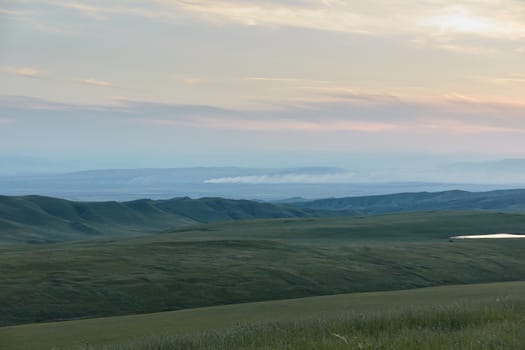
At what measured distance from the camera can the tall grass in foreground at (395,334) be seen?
48.1 feet

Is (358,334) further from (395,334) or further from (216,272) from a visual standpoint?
(216,272)

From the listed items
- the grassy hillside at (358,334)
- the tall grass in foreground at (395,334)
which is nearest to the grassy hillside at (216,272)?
the grassy hillside at (358,334)

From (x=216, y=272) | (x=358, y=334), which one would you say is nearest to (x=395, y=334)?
(x=358, y=334)

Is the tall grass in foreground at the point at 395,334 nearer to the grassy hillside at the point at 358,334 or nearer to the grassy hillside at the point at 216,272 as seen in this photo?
the grassy hillside at the point at 358,334

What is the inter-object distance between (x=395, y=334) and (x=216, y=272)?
49.8 metres

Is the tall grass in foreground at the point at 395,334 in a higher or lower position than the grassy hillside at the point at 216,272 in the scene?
higher

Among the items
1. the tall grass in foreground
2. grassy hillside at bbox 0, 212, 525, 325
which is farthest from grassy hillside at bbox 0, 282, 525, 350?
grassy hillside at bbox 0, 212, 525, 325

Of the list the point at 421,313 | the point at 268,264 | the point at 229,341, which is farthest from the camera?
the point at 268,264

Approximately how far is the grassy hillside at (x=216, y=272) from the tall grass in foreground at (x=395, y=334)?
33.9 metres

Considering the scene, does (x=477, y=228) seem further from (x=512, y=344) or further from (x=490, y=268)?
(x=512, y=344)

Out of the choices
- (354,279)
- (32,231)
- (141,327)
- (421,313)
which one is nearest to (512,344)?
(421,313)

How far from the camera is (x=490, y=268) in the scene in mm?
74812

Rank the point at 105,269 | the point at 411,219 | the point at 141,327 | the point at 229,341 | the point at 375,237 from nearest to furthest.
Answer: the point at 229,341 < the point at 141,327 < the point at 105,269 < the point at 375,237 < the point at 411,219

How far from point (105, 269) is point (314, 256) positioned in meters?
22.9
